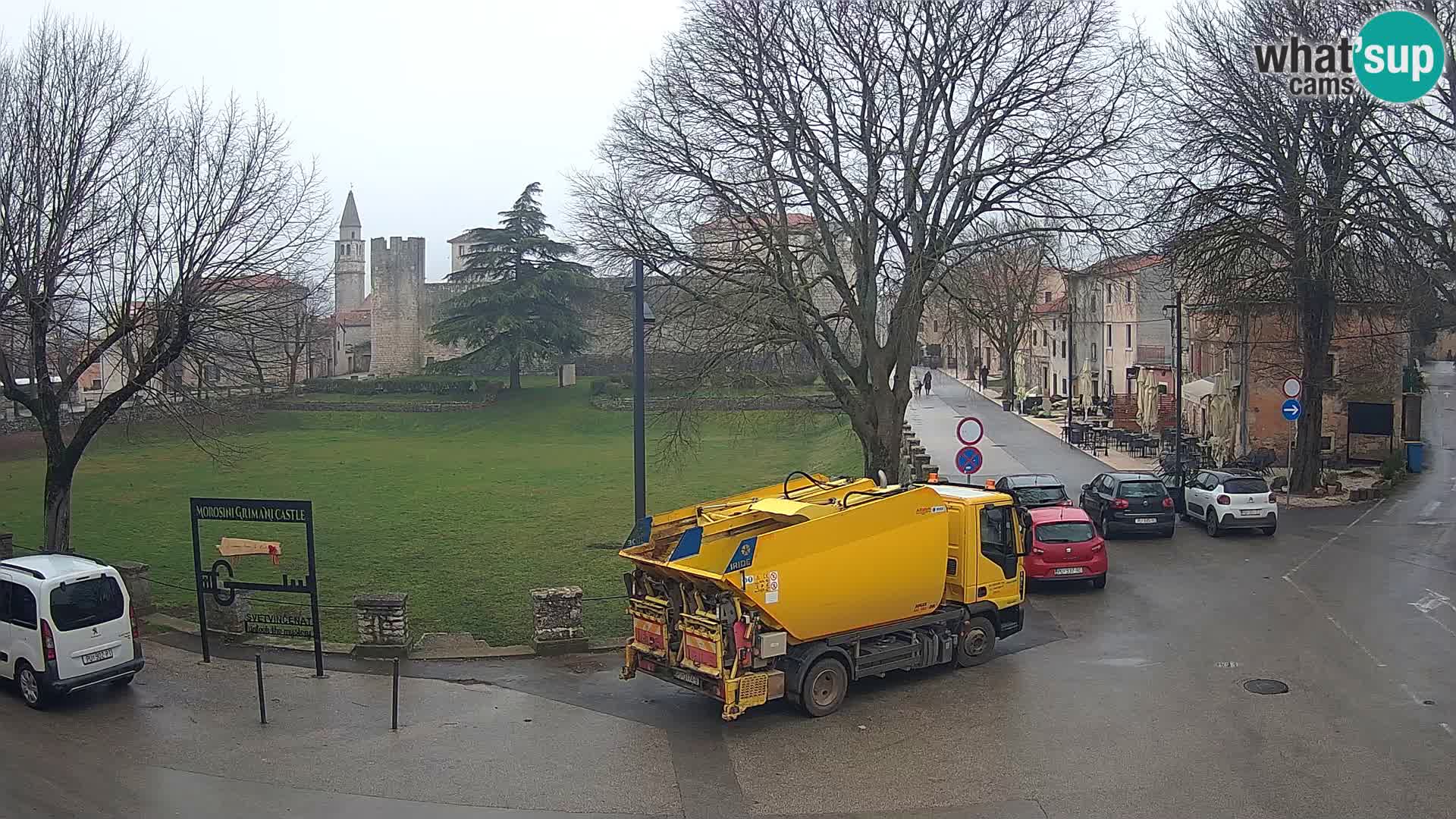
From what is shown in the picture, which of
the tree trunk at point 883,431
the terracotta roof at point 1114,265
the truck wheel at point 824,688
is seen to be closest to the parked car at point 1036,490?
the tree trunk at point 883,431

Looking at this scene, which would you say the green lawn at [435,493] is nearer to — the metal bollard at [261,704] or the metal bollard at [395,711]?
the metal bollard at [395,711]

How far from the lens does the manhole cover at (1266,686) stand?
1288 centimetres

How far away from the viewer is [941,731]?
11.9m

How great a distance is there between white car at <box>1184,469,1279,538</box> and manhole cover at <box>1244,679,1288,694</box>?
438 inches

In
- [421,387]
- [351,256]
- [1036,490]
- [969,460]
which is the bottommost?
[1036,490]

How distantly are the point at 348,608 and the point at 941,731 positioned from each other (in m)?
10.7

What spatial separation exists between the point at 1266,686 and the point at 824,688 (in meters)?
5.10

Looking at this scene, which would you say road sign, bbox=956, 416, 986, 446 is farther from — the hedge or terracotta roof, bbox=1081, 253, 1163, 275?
the hedge

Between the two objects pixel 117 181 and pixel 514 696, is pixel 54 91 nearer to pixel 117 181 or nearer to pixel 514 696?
pixel 117 181

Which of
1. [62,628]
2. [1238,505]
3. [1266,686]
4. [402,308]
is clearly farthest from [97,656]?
[402,308]

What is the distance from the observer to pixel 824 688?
41.0 ft

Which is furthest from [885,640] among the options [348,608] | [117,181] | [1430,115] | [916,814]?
[1430,115]

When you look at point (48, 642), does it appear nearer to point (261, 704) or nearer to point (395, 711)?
point (261, 704)

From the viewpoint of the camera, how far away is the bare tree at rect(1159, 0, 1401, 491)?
26.0 metres
